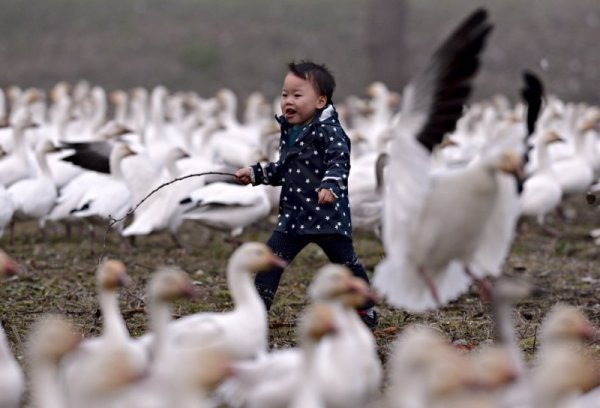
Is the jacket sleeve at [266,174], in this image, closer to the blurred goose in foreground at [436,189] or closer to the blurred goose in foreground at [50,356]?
the blurred goose in foreground at [436,189]

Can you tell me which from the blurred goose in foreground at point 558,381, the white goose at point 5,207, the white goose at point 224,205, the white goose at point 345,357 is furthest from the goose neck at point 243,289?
the white goose at point 224,205

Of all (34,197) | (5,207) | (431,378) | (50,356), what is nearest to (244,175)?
(50,356)

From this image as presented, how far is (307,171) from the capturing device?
6707 mm

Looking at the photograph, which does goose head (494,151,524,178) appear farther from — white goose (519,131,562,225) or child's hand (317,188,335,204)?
white goose (519,131,562,225)

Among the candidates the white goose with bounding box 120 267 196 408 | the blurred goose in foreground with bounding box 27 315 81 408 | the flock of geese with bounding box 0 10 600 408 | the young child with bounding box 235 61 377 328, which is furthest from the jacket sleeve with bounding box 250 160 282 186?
the blurred goose in foreground with bounding box 27 315 81 408

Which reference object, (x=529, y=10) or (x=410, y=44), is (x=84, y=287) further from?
(x=529, y=10)

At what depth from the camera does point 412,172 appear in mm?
5570

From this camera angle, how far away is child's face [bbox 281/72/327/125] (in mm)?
6629

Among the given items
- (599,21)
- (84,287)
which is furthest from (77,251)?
→ (599,21)

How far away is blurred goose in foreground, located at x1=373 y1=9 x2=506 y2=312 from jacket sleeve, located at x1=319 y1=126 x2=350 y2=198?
79 centimetres

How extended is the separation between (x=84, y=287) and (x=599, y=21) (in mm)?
23746

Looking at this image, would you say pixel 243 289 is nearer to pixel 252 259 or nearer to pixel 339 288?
pixel 252 259

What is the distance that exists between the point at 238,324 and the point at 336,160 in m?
1.71

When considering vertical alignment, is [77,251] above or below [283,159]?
below
